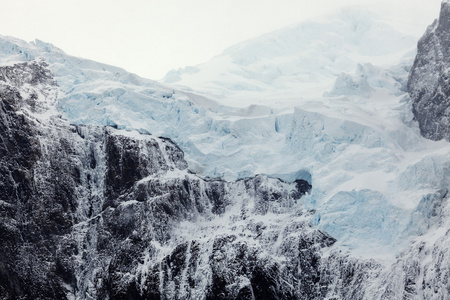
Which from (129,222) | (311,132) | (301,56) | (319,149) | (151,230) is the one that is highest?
(301,56)

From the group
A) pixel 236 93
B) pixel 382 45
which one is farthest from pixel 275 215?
pixel 382 45

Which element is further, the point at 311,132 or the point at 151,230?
the point at 311,132

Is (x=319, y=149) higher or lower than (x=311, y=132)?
lower

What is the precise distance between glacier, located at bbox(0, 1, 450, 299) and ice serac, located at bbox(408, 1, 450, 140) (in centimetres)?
133

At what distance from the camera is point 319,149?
6925cm

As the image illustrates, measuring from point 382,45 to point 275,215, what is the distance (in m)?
63.1

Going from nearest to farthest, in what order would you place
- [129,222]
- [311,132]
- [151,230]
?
1. [151,230]
2. [129,222]
3. [311,132]

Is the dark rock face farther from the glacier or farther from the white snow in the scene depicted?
the white snow

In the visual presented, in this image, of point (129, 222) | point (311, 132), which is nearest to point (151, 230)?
point (129, 222)

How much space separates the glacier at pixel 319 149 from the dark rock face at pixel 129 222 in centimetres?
54

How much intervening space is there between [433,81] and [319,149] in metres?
17.0

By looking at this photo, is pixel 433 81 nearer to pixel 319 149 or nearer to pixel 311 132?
pixel 311 132

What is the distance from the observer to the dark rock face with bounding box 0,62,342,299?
59.8m

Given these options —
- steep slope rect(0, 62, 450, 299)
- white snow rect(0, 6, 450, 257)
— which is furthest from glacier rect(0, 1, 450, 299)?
steep slope rect(0, 62, 450, 299)
